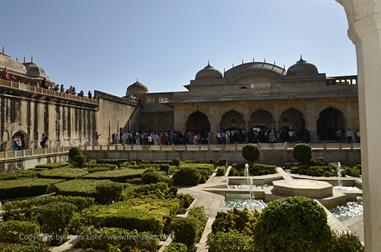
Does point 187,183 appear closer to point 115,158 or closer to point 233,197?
point 233,197

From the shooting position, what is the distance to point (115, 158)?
792 inches

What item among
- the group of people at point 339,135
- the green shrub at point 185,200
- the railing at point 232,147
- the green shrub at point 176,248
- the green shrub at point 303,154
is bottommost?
the green shrub at point 185,200

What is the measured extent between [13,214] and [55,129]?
Answer: 15634 millimetres

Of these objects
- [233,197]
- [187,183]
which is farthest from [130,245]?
[187,183]

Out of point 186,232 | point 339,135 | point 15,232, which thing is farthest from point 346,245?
point 339,135

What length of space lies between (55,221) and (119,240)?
1.38 meters

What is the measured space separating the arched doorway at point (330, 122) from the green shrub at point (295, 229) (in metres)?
23.8

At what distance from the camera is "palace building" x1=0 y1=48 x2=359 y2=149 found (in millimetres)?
19922

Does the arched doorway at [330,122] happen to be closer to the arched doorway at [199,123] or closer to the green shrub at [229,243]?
the arched doorway at [199,123]

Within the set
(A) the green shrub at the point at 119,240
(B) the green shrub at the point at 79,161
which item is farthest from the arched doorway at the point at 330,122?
(A) the green shrub at the point at 119,240

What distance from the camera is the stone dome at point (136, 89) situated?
119ft

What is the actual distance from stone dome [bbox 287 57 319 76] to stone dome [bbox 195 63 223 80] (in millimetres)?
7019

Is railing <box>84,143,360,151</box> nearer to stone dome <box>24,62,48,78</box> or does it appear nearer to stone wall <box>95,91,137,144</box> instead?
stone wall <box>95,91,137,144</box>

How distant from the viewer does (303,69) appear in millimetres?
29844
